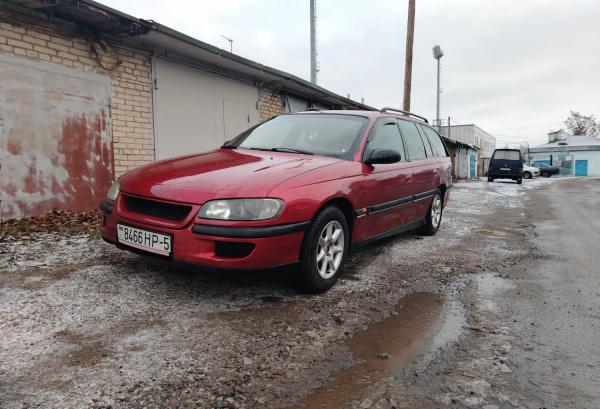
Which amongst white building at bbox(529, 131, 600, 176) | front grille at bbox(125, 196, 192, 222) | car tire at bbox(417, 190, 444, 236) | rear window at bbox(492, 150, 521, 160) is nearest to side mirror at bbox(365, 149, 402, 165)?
front grille at bbox(125, 196, 192, 222)

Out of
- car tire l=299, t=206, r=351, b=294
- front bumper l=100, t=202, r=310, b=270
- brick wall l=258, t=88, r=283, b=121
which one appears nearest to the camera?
front bumper l=100, t=202, r=310, b=270

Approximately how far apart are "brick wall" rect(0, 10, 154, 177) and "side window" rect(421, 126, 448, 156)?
468 cm

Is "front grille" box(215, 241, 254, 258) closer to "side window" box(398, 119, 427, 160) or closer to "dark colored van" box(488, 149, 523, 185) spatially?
"side window" box(398, 119, 427, 160)

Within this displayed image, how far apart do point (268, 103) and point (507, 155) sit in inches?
682

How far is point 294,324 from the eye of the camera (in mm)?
2939

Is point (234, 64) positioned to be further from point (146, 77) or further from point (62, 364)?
point (62, 364)

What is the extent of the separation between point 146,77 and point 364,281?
561cm

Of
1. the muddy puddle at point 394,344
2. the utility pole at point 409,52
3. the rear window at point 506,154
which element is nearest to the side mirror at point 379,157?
the muddy puddle at point 394,344

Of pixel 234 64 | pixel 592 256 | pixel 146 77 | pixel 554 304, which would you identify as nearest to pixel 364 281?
pixel 554 304

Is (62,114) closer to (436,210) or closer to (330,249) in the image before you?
(330,249)

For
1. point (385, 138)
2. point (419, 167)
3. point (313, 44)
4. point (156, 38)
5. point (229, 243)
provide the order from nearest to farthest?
1. point (229, 243)
2. point (385, 138)
3. point (419, 167)
4. point (156, 38)
5. point (313, 44)

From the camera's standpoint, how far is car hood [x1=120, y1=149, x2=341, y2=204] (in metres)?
3.09

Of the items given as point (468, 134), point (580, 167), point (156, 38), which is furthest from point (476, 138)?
point (156, 38)

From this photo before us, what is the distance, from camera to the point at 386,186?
→ 442 centimetres
